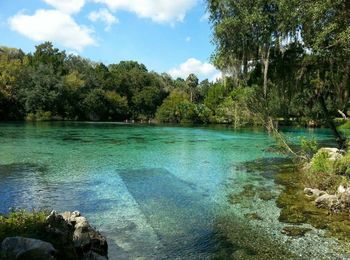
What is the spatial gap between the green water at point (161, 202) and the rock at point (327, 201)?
1573 millimetres

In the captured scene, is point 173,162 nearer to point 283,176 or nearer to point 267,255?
point 283,176

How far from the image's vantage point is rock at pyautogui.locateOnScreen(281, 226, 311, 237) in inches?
392

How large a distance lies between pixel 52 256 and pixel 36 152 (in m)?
22.0

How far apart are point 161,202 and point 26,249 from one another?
7.96m

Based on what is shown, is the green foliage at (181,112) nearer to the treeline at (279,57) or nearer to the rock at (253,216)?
the treeline at (279,57)

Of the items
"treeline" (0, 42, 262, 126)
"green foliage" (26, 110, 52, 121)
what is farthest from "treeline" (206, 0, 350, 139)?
"green foliage" (26, 110, 52, 121)

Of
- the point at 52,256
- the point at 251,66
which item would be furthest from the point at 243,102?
the point at 52,256

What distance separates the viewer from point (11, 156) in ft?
78.5

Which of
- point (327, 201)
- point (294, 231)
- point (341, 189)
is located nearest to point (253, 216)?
point (294, 231)

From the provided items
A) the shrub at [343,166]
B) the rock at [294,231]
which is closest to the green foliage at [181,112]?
the shrub at [343,166]

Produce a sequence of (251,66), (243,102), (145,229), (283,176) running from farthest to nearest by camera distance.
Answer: (251,66)
(243,102)
(283,176)
(145,229)

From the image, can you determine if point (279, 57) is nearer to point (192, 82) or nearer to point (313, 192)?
point (313, 192)

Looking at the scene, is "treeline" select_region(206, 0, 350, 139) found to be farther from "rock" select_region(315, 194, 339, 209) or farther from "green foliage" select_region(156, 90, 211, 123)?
"green foliage" select_region(156, 90, 211, 123)

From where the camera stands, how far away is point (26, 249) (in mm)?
5781
